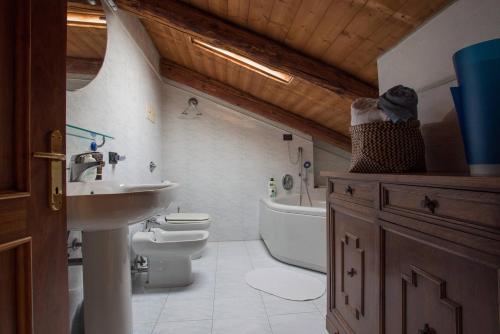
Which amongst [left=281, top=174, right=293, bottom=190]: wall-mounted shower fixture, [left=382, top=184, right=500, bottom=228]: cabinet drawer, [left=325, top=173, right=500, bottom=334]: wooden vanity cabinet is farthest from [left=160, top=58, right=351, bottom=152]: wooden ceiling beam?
[left=382, top=184, right=500, bottom=228]: cabinet drawer

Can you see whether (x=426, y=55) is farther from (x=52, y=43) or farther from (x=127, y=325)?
(x=127, y=325)

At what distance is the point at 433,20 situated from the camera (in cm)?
124

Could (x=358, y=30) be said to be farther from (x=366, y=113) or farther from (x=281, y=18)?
(x=366, y=113)

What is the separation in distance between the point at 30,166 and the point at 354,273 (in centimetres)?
122

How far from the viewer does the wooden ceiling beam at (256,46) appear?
2.15m

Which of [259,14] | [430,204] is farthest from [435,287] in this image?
[259,14]

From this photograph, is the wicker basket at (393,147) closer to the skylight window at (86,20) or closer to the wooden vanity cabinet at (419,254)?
the wooden vanity cabinet at (419,254)

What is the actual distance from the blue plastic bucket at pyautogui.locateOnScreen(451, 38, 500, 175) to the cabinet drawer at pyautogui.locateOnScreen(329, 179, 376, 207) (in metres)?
0.33

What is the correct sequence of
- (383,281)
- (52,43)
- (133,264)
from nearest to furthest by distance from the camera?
(52,43) → (383,281) → (133,264)

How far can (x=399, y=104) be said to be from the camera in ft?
3.38

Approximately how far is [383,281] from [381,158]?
0.46 metres

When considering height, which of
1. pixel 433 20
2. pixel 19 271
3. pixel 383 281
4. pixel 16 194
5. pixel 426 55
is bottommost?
pixel 383 281

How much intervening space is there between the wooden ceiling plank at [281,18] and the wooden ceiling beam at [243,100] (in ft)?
4.90

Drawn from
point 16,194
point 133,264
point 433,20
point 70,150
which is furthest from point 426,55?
point 133,264
